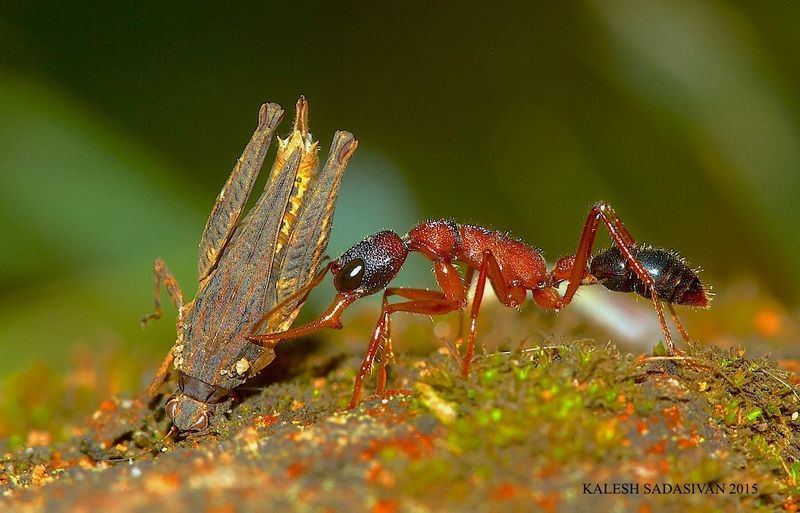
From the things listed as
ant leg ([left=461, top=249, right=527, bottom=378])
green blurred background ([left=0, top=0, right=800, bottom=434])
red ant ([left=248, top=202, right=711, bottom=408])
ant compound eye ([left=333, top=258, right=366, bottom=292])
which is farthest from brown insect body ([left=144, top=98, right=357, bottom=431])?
green blurred background ([left=0, top=0, right=800, bottom=434])

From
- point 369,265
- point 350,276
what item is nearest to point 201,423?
point 350,276

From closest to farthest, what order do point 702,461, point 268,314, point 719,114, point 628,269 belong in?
point 702,461, point 268,314, point 628,269, point 719,114

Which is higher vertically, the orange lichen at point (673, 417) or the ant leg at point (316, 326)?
the ant leg at point (316, 326)

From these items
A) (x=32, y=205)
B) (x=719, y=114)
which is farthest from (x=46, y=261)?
(x=719, y=114)

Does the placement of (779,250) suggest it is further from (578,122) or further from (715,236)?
(578,122)

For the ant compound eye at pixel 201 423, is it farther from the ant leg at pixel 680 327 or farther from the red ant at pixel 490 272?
the ant leg at pixel 680 327

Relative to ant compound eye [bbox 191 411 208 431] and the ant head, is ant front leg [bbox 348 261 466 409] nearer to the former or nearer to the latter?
the ant head

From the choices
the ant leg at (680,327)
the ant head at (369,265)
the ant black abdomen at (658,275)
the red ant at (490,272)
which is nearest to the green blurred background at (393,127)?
the red ant at (490,272)
